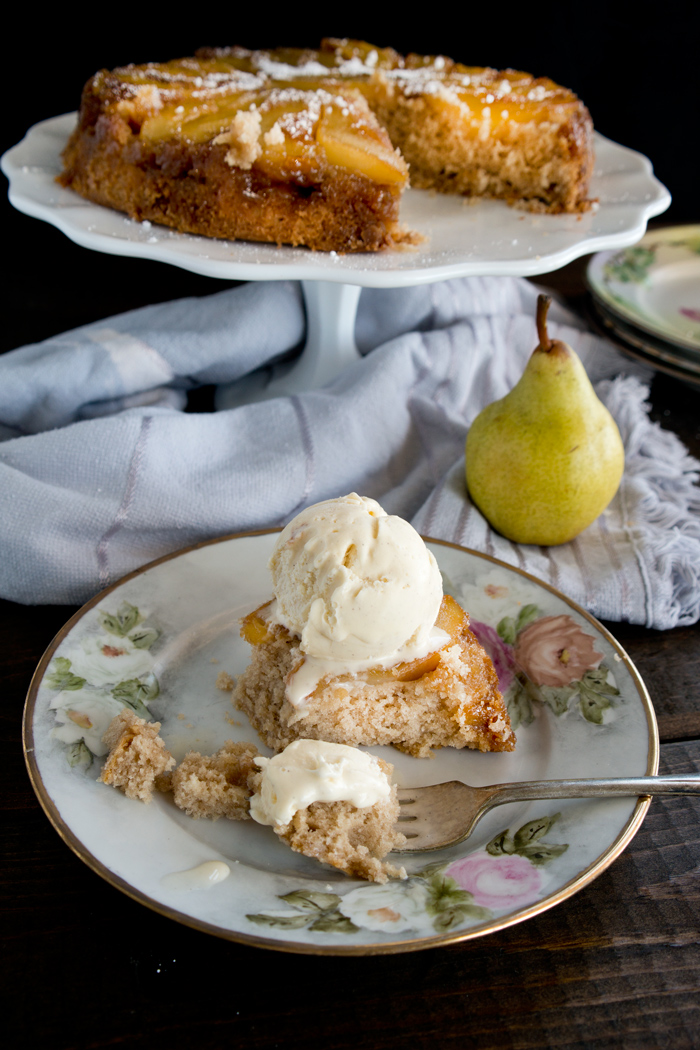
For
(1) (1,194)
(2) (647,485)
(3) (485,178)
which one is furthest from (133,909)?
(1) (1,194)

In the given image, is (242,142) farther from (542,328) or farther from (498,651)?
(498,651)

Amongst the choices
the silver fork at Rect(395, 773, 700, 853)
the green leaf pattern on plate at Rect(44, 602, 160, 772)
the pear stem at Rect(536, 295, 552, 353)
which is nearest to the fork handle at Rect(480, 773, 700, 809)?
the silver fork at Rect(395, 773, 700, 853)

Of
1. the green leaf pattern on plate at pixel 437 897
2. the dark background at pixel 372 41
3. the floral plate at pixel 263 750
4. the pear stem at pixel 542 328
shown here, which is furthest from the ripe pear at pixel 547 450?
the dark background at pixel 372 41

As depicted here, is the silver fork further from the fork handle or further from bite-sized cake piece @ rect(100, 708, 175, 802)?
bite-sized cake piece @ rect(100, 708, 175, 802)

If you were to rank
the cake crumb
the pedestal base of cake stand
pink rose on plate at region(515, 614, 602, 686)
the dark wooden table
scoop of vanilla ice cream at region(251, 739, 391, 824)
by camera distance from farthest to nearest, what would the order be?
the pedestal base of cake stand, the cake crumb, pink rose on plate at region(515, 614, 602, 686), scoop of vanilla ice cream at region(251, 739, 391, 824), the dark wooden table

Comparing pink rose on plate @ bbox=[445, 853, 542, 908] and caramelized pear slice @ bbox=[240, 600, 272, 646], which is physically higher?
caramelized pear slice @ bbox=[240, 600, 272, 646]

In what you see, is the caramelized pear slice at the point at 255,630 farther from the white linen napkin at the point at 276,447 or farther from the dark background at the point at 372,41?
the dark background at the point at 372,41
